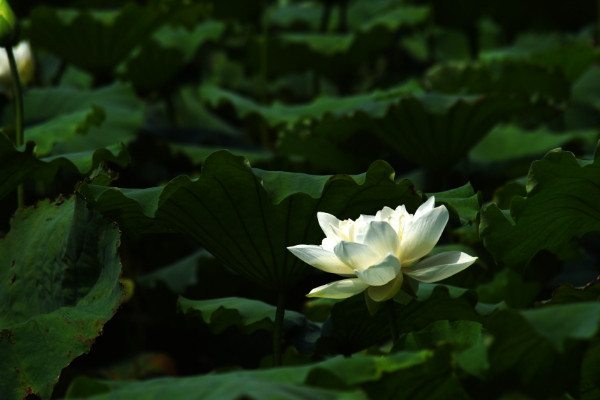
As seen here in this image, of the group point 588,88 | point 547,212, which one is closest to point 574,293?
point 547,212

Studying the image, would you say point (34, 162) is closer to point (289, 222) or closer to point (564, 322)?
point (289, 222)

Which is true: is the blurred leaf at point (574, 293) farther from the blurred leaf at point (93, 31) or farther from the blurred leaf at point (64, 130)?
the blurred leaf at point (93, 31)

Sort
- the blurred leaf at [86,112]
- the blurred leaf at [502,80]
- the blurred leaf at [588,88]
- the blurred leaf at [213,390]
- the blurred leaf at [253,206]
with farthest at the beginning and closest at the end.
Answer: the blurred leaf at [588,88]
the blurred leaf at [502,80]
the blurred leaf at [86,112]
the blurred leaf at [253,206]
the blurred leaf at [213,390]

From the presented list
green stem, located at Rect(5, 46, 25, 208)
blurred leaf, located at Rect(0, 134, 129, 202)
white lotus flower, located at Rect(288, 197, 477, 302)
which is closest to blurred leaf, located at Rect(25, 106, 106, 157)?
green stem, located at Rect(5, 46, 25, 208)

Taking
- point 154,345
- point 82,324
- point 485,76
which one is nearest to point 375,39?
point 485,76

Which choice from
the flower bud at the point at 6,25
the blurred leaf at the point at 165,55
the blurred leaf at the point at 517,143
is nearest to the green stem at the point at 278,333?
the flower bud at the point at 6,25
